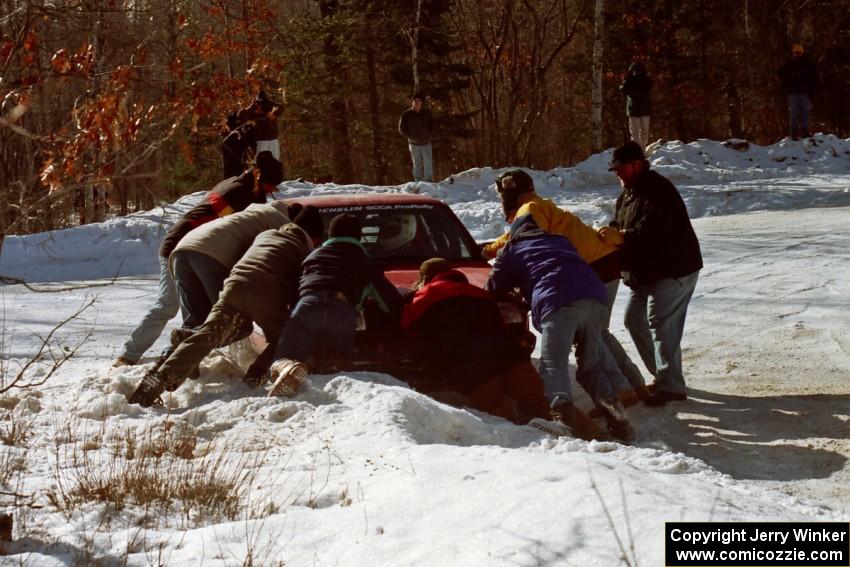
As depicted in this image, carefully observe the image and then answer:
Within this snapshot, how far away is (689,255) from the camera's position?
8.52m

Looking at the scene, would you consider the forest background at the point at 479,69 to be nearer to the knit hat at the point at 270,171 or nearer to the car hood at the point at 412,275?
the knit hat at the point at 270,171

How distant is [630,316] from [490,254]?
1246 millimetres

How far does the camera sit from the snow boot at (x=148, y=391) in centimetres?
745

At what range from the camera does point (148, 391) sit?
7.45m

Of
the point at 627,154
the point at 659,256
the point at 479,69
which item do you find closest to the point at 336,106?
the point at 479,69

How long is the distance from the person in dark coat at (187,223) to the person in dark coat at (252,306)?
87 cm

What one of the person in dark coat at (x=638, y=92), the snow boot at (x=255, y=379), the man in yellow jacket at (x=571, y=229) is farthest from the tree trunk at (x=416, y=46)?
the snow boot at (x=255, y=379)

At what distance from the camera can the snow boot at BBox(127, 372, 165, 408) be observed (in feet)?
24.5

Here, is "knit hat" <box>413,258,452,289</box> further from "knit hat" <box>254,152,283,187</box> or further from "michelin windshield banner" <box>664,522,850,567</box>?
"michelin windshield banner" <box>664,522,850,567</box>

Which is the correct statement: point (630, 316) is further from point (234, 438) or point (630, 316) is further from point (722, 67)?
point (722, 67)

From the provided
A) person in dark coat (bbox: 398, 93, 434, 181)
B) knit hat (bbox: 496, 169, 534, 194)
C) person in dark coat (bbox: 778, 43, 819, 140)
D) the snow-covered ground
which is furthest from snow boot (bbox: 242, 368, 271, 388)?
person in dark coat (bbox: 778, 43, 819, 140)

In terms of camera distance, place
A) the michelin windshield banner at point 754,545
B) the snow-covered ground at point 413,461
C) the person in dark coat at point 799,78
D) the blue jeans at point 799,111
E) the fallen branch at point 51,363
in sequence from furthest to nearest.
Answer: the blue jeans at point 799,111 < the person in dark coat at point 799,78 < the fallen branch at point 51,363 < the snow-covered ground at point 413,461 < the michelin windshield banner at point 754,545

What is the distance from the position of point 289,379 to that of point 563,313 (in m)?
1.93

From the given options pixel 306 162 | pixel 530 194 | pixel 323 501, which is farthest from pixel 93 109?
pixel 306 162
